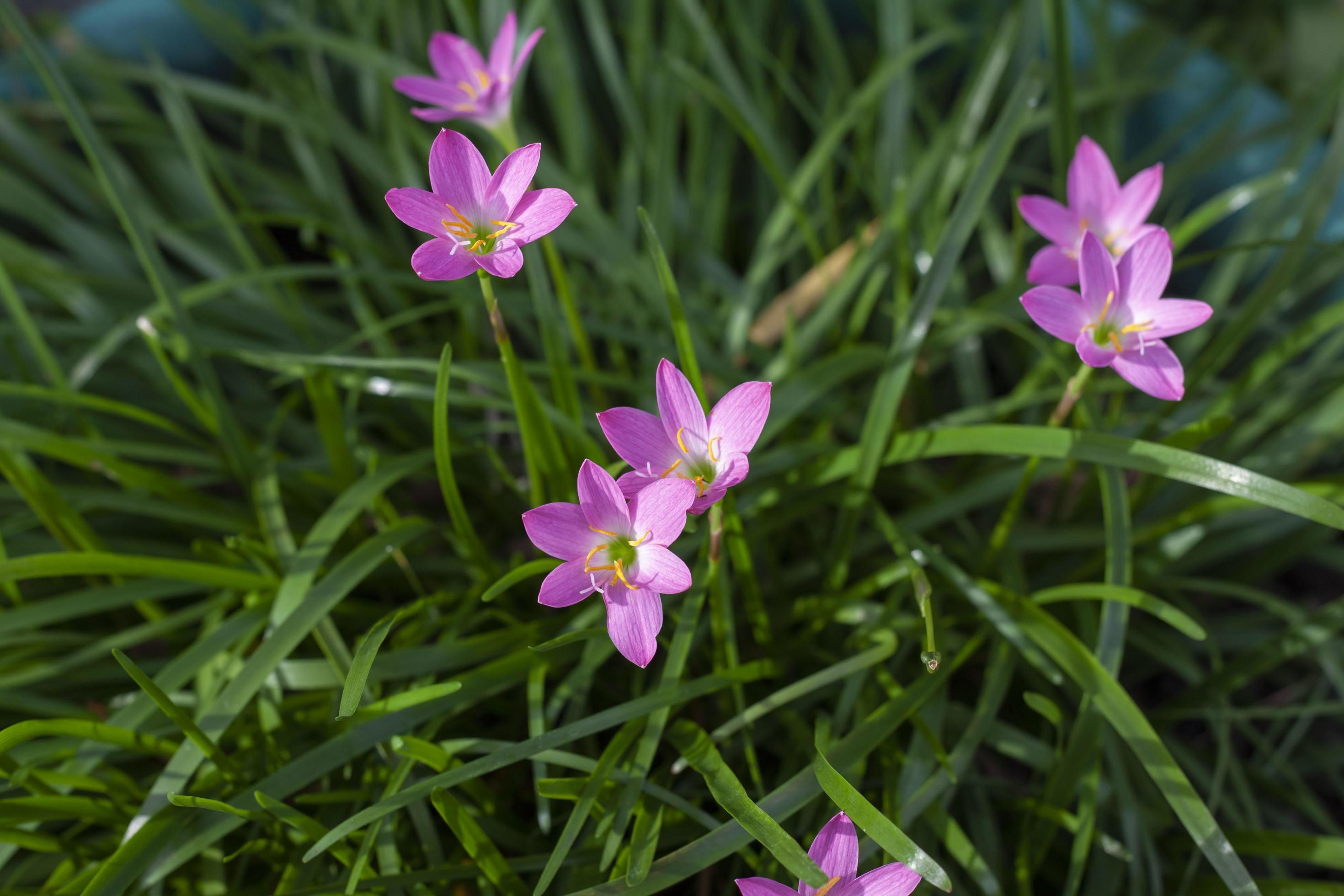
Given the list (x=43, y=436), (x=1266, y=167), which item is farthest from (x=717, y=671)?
(x=1266, y=167)

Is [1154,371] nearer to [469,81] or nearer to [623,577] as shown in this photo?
[623,577]

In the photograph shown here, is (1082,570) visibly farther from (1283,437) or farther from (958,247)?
(958,247)

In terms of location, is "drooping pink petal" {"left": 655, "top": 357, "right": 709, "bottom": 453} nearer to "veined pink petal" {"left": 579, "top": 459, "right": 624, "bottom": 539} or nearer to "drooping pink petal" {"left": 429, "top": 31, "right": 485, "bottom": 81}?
"veined pink petal" {"left": 579, "top": 459, "right": 624, "bottom": 539}

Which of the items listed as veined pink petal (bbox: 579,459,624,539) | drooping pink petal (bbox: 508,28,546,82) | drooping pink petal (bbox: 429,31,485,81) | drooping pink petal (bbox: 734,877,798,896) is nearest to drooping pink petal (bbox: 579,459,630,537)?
veined pink petal (bbox: 579,459,624,539)

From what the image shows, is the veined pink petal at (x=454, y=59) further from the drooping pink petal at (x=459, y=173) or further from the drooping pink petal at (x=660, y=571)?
the drooping pink petal at (x=660, y=571)

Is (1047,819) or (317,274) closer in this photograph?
(1047,819)

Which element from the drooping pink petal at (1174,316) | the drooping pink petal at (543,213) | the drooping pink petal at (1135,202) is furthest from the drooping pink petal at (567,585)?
the drooping pink petal at (1135,202)
